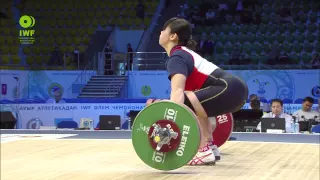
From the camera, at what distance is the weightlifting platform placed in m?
3.57

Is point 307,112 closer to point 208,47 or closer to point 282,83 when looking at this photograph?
point 282,83

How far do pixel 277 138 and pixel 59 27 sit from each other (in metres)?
15.5

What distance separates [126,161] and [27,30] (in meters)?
17.8

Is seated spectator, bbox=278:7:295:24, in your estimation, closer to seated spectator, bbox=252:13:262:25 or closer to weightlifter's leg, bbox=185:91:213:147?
seated spectator, bbox=252:13:262:25

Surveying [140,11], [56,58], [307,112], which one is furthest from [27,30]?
[307,112]

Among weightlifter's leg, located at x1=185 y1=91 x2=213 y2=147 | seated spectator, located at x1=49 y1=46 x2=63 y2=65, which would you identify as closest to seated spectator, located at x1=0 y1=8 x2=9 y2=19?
seated spectator, located at x1=49 y1=46 x2=63 y2=65

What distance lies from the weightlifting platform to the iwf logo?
1499 cm

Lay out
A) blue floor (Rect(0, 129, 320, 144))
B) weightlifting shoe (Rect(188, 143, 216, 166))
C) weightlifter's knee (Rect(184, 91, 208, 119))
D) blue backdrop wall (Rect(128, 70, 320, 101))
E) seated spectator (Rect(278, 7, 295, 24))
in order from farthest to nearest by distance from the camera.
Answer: seated spectator (Rect(278, 7, 295, 24)), blue backdrop wall (Rect(128, 70, 320, 101)), blue floor (Rect(0, 129, 320, 144)), weightlifting shoe (Rect(188, 143, 216, 166)), weightlifter's knee (Rect(184, 91, 208, 119))

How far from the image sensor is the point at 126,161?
4492 mm

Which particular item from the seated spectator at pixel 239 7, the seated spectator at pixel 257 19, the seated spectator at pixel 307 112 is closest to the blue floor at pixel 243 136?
the seated spectator at pixel 307 112

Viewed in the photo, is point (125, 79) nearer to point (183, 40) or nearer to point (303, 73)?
point (303, 73)

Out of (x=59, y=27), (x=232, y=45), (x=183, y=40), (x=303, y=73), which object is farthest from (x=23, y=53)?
(x=183, y=40)

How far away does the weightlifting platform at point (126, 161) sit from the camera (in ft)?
11.7

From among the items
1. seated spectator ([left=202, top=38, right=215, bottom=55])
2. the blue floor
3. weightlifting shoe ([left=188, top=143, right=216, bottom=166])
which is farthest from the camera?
seated spectator ([left=202, top=38, right=215, bottom=55])
